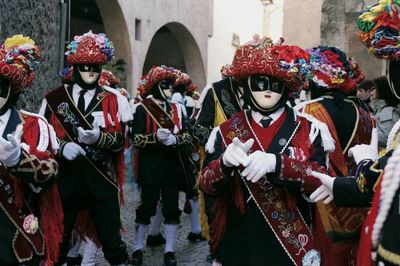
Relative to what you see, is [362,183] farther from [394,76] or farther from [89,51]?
[89,51]

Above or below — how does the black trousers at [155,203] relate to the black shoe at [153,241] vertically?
above

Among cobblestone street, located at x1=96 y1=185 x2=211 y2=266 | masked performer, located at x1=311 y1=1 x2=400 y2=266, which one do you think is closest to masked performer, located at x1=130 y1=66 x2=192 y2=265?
cobblestone street, located at x1=96 y1=185 x2=211 y2=266

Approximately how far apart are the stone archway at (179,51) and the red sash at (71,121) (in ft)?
50.7

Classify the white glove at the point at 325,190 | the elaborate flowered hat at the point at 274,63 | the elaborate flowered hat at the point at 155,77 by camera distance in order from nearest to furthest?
the white glove at the point at 325,190
the elaborate flowered hat at the point at 274,63
the elaborate flowered hat at the point at 155,77

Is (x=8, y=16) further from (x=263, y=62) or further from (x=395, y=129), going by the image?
(x=395, y=129)

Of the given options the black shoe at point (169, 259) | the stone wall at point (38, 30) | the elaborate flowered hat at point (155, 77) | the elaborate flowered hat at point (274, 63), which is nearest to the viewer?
the elaborate flowered hat at point (274, 63)

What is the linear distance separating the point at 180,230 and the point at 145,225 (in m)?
1.82

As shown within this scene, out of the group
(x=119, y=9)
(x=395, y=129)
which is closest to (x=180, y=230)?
(x=395, y=129)

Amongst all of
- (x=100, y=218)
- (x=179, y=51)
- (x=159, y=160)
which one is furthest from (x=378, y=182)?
(x=179, y=51)

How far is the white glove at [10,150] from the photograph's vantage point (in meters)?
3.00

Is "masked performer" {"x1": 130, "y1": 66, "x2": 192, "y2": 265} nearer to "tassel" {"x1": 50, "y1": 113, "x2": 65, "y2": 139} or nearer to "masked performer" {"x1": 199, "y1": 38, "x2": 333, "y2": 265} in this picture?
"tassel" {"x1": 50, "y1": 113, "x2": 65, "y2": 139}

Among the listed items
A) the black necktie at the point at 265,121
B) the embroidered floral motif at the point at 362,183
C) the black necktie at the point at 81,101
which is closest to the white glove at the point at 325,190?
the embroidered floral motif at the point at 362,183

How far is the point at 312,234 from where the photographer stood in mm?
3402

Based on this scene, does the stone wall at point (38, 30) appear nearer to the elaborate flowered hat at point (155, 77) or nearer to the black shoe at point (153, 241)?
the elaborate flowered hat at point (155, 77)
